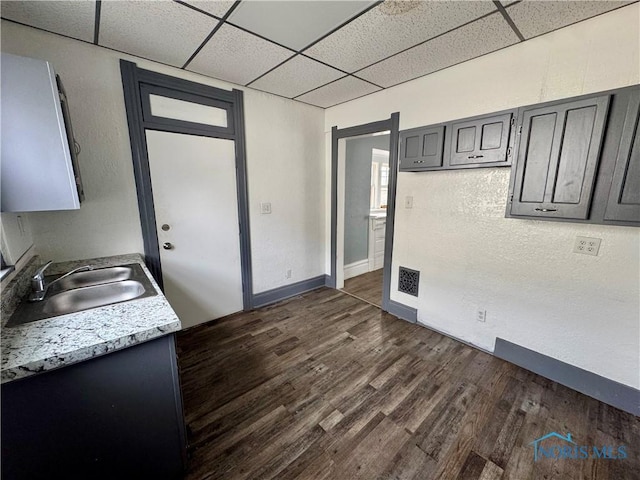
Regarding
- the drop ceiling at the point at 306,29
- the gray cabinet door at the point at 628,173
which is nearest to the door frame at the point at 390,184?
the drop ceiling at the point at 306,29

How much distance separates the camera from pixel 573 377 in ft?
6.12

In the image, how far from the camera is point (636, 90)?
146cm

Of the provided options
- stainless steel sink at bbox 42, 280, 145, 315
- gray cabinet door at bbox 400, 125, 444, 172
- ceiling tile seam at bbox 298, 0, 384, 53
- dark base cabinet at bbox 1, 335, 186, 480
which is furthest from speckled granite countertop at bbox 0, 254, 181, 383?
gray cabinet door at bbox 400, 125, 444, 172

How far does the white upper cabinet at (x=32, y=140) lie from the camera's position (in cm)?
118

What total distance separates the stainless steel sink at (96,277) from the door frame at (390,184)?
2321mm

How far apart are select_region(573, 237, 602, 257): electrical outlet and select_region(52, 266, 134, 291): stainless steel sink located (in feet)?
9.93

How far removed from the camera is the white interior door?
233cm

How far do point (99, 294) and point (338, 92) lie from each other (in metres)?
2.75

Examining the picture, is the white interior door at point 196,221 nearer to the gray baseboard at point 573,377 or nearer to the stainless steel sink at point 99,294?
the stainless steel sink at point 99,294

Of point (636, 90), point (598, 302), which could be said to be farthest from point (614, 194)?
point (598, 302)

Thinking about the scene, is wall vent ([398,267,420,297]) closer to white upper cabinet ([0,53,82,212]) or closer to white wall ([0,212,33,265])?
white upper cabinet ([0,53,82,212])

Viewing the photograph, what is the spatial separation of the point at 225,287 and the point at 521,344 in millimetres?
2754

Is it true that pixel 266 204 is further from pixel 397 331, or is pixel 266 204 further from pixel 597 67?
pixel 597 67

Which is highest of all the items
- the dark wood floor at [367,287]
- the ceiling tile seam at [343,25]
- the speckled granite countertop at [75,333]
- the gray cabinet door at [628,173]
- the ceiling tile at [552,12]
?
the ceiling tile at [552,12]
